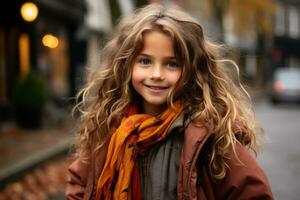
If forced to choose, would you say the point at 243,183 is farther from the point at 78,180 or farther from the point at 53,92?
the point at 53,92

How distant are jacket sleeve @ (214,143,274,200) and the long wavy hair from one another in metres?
0.04

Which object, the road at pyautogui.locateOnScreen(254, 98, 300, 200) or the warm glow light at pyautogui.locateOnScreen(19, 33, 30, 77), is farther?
the warm glow light at pyautogui.locateOnScreen(19, 33, 30, 77)

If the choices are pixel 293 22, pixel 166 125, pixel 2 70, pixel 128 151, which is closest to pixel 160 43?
pixel 166 125

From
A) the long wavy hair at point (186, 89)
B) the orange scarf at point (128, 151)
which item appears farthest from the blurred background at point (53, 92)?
the orange scarf at point (128, 151)

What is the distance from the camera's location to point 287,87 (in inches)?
1067

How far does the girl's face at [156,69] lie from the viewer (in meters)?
2.36

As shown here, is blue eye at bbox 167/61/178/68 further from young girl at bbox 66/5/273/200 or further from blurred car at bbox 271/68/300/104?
blurred car at bbox 271/68/300/104

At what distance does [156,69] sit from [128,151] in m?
0.32

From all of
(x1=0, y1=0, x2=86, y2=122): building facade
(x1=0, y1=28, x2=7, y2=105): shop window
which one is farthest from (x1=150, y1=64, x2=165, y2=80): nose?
(x1=0, y1=28, x2=7, y2=105): shop window

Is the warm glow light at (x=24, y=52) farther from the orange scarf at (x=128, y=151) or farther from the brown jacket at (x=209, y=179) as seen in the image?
the brown jacket at (x=209, y=179)

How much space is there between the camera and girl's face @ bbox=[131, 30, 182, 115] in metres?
2.36

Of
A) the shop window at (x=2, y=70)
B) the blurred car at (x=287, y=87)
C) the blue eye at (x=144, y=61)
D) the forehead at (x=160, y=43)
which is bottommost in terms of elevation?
the blurred car at (x=287, y=87)

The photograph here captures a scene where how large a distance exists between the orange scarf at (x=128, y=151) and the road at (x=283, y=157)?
164 cm

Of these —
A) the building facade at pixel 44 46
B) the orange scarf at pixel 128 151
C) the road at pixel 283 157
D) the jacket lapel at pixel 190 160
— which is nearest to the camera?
the jacket lapel at pixel 190 160
